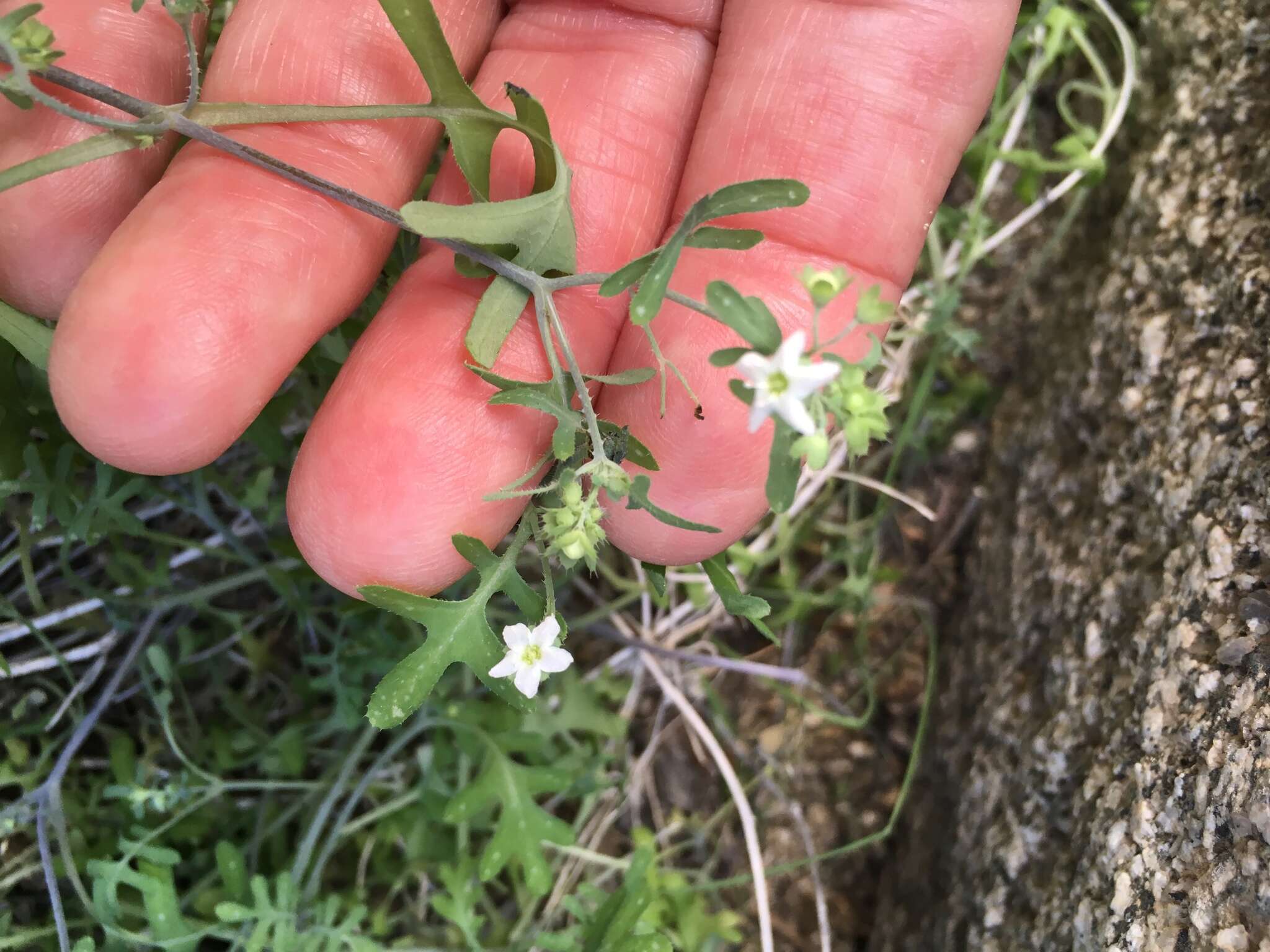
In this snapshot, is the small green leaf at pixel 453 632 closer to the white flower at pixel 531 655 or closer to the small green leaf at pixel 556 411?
the white flower at pixel 531 655

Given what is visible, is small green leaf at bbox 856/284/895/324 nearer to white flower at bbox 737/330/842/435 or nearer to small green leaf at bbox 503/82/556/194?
white flower at bbox 737/330/842/435

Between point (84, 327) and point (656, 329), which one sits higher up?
→ point (656, 329)

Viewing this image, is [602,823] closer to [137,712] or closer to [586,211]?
[137,712]

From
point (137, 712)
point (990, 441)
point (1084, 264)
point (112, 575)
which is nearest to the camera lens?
point (112, 575)

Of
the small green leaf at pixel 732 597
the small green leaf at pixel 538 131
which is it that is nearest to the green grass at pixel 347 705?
the small green leaf at pixel 732 597

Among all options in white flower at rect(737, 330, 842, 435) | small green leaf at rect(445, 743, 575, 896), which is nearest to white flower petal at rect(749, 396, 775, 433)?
white flower at rect(737, 330, 842, 435)

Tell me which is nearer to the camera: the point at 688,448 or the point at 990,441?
the point at 688,448

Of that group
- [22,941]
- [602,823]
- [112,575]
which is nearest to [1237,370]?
[602,823]
